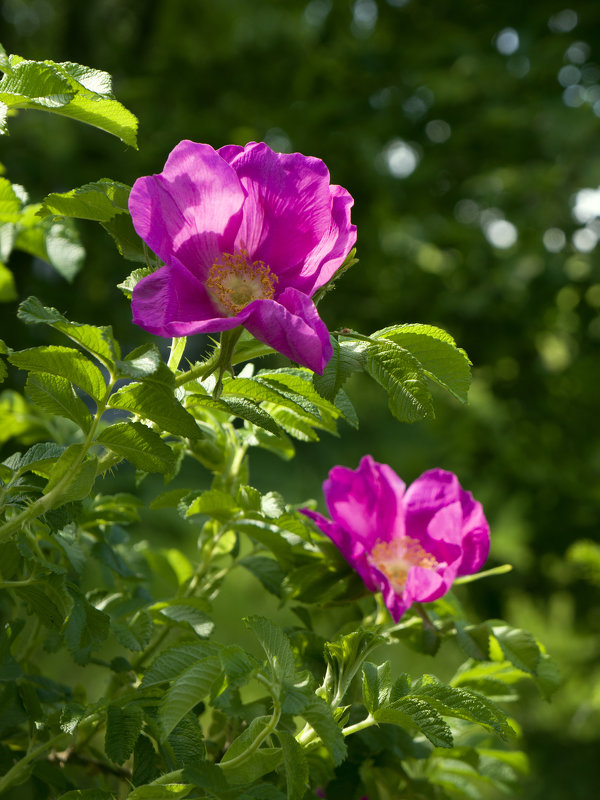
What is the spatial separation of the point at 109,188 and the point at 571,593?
2.22m

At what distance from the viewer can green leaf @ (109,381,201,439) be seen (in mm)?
392

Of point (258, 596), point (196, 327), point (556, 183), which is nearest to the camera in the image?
point (196, 327)

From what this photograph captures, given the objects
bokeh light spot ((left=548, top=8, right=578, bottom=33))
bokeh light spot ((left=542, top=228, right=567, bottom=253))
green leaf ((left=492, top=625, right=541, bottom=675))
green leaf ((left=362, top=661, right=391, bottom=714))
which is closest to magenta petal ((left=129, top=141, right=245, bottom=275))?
green leaf ((left=362, top=661, right=391, bottom=714))

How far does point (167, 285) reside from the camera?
15.2 inches

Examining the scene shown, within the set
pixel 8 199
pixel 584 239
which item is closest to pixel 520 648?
pixel 8 199

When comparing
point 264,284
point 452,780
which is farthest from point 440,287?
point 264,284

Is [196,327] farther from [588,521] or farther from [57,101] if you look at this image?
[588,521]

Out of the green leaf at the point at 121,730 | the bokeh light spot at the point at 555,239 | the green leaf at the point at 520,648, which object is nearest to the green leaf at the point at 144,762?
the green leaf at the point at 121,730

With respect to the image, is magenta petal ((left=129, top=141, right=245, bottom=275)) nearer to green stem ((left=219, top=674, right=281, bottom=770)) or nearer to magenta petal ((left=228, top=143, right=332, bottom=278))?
magenta petal ((left=228, top=143, right=332, bottom=278))

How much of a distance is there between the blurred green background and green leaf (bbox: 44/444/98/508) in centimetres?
166

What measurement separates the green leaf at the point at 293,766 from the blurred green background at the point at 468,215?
1718 millimetres

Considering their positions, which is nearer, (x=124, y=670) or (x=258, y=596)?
(x=124, y=670)

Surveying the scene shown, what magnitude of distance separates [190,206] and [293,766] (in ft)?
0.85

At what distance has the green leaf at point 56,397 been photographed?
0.42 metres
